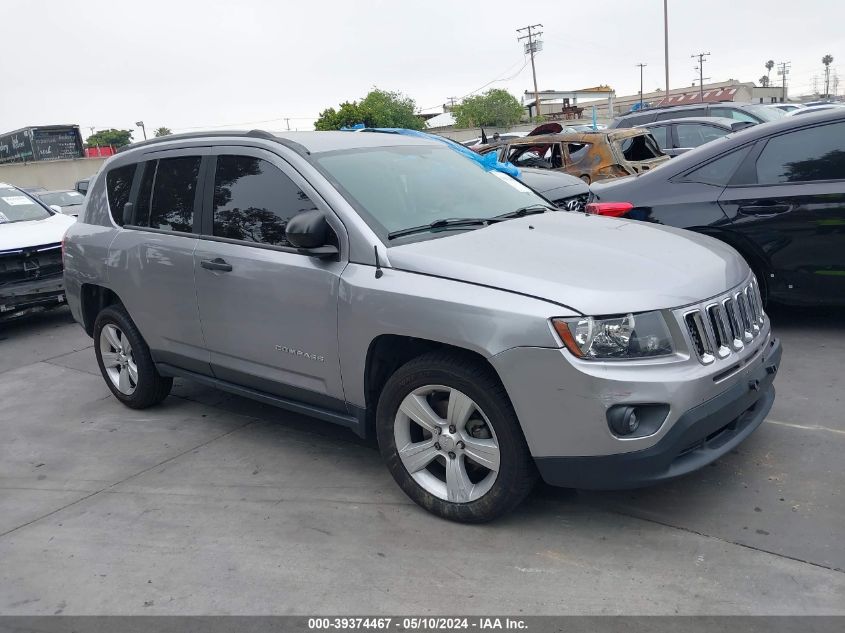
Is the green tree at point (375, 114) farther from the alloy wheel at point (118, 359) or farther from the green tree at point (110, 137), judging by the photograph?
the green tree at point (110, 137)

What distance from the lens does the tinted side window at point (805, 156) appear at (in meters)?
5.43

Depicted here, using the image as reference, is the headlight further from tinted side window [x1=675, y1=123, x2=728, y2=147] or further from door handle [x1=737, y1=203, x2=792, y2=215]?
tinted side window [x1=675, y1=123, x2=728, y2=147]

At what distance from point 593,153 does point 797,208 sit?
17.4ft

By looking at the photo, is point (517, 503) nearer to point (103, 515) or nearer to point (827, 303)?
point (103, 515)

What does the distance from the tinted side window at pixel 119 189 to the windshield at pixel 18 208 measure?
4.37m

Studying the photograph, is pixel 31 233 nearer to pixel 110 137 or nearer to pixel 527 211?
pixel 527 211

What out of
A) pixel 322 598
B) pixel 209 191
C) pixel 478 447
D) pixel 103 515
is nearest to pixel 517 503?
pixel 478 447

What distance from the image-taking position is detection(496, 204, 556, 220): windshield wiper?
425 cm

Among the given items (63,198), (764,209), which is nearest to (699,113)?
(764,209)

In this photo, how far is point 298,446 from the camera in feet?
15.3

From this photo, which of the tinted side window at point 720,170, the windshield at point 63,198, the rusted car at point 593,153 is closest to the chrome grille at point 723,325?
the tinted side window at point 720,170

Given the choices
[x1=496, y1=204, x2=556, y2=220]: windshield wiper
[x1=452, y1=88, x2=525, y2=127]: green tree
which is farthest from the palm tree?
[x1=496, y1=204, x2=556, y2=220]: windshield wiper

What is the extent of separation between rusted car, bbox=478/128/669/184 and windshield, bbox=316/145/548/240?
6037mm

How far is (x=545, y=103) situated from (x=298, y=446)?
93.0 meters
